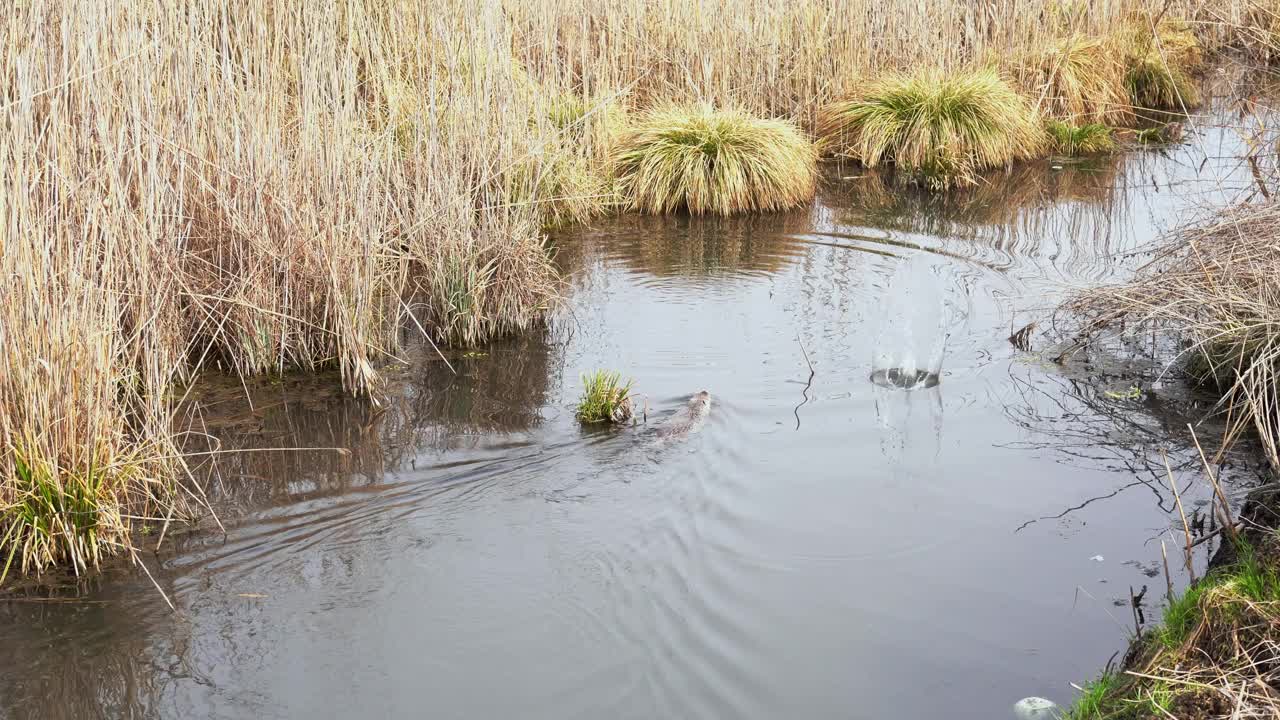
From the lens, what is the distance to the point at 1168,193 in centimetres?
1004

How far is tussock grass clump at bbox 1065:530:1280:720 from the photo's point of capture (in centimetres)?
269

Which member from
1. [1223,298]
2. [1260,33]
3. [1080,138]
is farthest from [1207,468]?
[1080,138]

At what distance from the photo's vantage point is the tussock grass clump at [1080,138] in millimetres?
12039

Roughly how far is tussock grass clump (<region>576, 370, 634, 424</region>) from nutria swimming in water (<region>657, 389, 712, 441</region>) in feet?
0.70

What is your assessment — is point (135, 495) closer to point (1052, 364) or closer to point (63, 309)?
point (63, 309)

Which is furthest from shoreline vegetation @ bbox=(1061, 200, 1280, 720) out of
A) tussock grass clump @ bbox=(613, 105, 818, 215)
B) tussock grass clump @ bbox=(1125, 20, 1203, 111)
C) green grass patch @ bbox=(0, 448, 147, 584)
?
tussock grass clump @ bbox=(1125, 20, 1203, 111)

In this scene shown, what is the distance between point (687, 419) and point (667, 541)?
121cm

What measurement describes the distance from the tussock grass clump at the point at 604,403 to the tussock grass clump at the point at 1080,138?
8.68m

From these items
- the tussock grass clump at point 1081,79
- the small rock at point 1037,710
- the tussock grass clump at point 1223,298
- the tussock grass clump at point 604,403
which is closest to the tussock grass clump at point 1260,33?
the tussock grass clump at point 1223,298

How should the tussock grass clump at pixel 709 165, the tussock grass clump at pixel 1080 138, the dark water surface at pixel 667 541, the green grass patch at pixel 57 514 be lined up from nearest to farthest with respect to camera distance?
1. the dark water surface at pixel 667 541
2. the green grass patch at pixel 57 514
3. the tussock grass clump at pixel 709 165
4. the tussock grass clump at pixel 1080 138

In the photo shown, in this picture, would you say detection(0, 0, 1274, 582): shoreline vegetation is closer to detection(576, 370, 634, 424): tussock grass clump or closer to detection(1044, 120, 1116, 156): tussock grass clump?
detection(576, 370, 634, 424): tussock grass clump

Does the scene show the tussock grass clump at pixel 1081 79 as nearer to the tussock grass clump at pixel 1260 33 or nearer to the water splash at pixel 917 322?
the water splash at pixel 917 322

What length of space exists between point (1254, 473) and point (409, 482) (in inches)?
146

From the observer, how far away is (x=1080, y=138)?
39.5 feet
